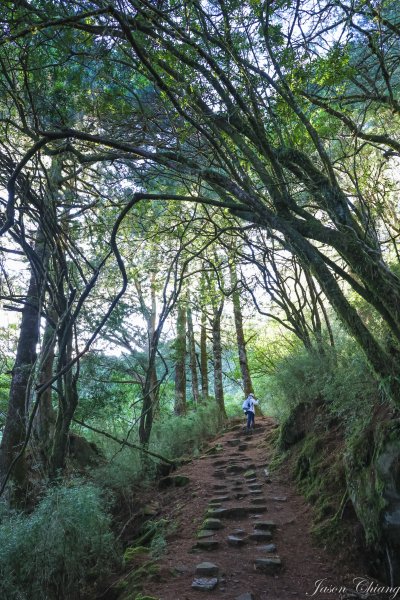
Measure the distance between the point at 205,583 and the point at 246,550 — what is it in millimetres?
828

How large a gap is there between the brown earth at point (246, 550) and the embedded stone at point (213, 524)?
11 centimetres

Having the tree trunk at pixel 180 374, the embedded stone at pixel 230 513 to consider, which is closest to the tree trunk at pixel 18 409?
the embedded stone at pixel 230 513

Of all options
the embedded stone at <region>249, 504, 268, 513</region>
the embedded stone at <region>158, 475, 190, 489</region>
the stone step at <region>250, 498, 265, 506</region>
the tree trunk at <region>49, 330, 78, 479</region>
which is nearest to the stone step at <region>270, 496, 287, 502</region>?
the stone step at <region>250, 498, 265, 506</region>

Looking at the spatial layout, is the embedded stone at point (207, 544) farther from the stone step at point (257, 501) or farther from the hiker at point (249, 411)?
the hiker at point (249, 411)

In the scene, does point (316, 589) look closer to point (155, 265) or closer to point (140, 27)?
point (140, 27)

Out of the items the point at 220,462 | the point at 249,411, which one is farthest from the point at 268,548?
the point at 249,411

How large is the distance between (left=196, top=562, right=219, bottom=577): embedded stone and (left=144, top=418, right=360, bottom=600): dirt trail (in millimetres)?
24

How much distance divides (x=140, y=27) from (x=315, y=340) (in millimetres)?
6236

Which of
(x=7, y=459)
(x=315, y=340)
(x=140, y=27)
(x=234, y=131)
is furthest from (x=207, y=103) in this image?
(x=7, y=459)

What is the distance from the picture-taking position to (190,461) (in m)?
8.82

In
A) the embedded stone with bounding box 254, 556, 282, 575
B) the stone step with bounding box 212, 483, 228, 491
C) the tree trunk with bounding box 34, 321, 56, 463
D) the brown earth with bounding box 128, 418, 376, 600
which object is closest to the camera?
the brown earth with bounding box 128, 418, 376, 600

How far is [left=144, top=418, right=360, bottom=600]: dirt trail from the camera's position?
3.49 meters

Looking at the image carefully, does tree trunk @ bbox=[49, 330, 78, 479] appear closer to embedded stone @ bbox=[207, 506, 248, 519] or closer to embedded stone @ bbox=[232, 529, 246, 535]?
embedded stone @ bbox=[207, 506, 248, 519]

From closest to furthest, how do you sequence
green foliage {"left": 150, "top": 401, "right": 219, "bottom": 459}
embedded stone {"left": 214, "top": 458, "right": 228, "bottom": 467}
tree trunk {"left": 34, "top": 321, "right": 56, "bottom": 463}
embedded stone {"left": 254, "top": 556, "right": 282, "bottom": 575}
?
1. embedded stone {"left": 254, "top": 556, "right": 282, "bottom": 575}
2. tree trunk {"left": 34, "top": 321, "right": 56, "bottom": 463}
3. embedded stone {"left": 214, "top": 458, "right": 228, "bottom": 467}
4. green foliage {"left": 150, "top": 401, "right": 219, "bottom": 459}
